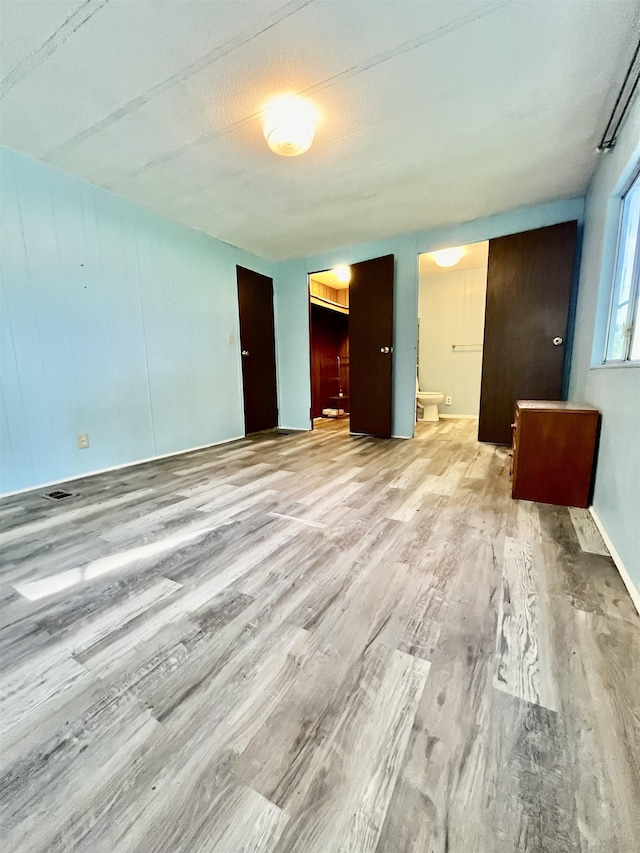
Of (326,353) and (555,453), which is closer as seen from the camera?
(555,453)

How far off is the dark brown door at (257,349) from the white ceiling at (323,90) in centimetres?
143

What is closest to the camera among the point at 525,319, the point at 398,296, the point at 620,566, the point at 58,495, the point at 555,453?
the point at 620,566

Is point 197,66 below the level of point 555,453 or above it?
above

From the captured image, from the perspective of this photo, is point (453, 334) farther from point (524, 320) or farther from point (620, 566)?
point (620, 566)

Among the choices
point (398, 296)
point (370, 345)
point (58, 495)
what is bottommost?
point (58, 495)

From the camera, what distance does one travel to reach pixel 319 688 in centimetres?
83

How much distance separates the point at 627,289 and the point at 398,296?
7.16 feet

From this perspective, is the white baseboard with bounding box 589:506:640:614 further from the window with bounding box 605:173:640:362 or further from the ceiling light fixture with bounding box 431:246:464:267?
the ceiling light fixture with bounding box 431:246:464:267

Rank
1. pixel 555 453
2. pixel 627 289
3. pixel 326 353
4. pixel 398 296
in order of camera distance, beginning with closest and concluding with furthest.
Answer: pixel 627 289 < pixel 555 453 < pixel 398 296 < pixel 326 353

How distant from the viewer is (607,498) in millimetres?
1581

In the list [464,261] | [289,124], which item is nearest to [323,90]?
[289,124]

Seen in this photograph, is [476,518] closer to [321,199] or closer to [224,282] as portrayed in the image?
[321,199]

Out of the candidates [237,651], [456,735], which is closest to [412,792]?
[456,735]

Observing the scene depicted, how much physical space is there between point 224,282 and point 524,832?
4216 mm
